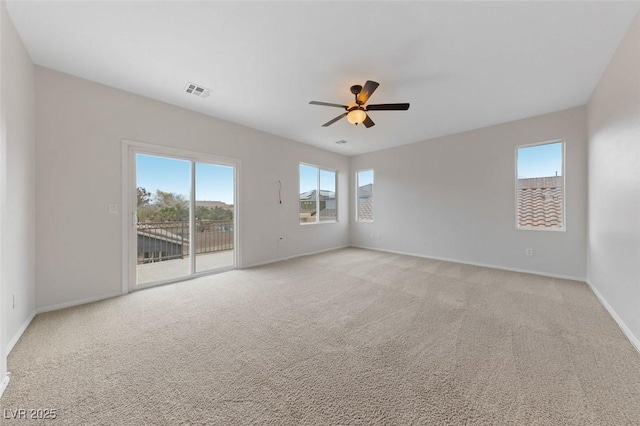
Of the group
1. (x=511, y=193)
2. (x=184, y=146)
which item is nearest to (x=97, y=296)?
(x=184, y=146)

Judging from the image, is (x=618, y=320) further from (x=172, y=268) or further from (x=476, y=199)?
(x=172, y=268)

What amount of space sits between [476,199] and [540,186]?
0.95 m

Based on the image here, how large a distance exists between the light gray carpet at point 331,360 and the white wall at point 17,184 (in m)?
0.31

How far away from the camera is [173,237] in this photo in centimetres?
382

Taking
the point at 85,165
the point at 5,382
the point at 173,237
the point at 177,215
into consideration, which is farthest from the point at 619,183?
the point at 85,165

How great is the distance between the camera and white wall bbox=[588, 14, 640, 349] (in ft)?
6.56

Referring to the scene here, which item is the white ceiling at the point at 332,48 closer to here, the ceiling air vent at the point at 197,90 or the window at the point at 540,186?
the ceiling air vent at the point at 197,90

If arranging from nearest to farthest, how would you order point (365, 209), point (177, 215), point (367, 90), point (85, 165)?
point (367, 90), point (85, 165), point (177, 215), point (365, 209)

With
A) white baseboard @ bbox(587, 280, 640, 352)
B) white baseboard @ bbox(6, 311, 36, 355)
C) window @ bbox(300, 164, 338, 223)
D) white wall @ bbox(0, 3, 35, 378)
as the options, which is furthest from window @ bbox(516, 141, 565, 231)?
white baseboard @ bbox(6, 311, 36, 355)

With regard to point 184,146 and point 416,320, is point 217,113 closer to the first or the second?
point 184,146

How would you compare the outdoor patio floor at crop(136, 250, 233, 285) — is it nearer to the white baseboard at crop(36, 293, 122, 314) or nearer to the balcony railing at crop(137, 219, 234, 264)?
the balcony railing at crop(137, 219, 234, 264)

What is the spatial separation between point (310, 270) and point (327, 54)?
336 centimetres

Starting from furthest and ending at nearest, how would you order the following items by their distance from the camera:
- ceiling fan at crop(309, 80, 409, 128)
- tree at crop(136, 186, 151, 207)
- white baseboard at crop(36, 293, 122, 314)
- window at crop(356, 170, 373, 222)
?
1. window at crop(356, 170, 373, 222)
2. tree at crop(136, 186, 151, 207)
3. ceiling fan at crop(309, 80, 409, 128)
4. white baseboard at crop(36, 293, 122, 314)

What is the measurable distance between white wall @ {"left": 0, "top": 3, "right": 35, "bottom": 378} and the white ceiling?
307 millimetres
